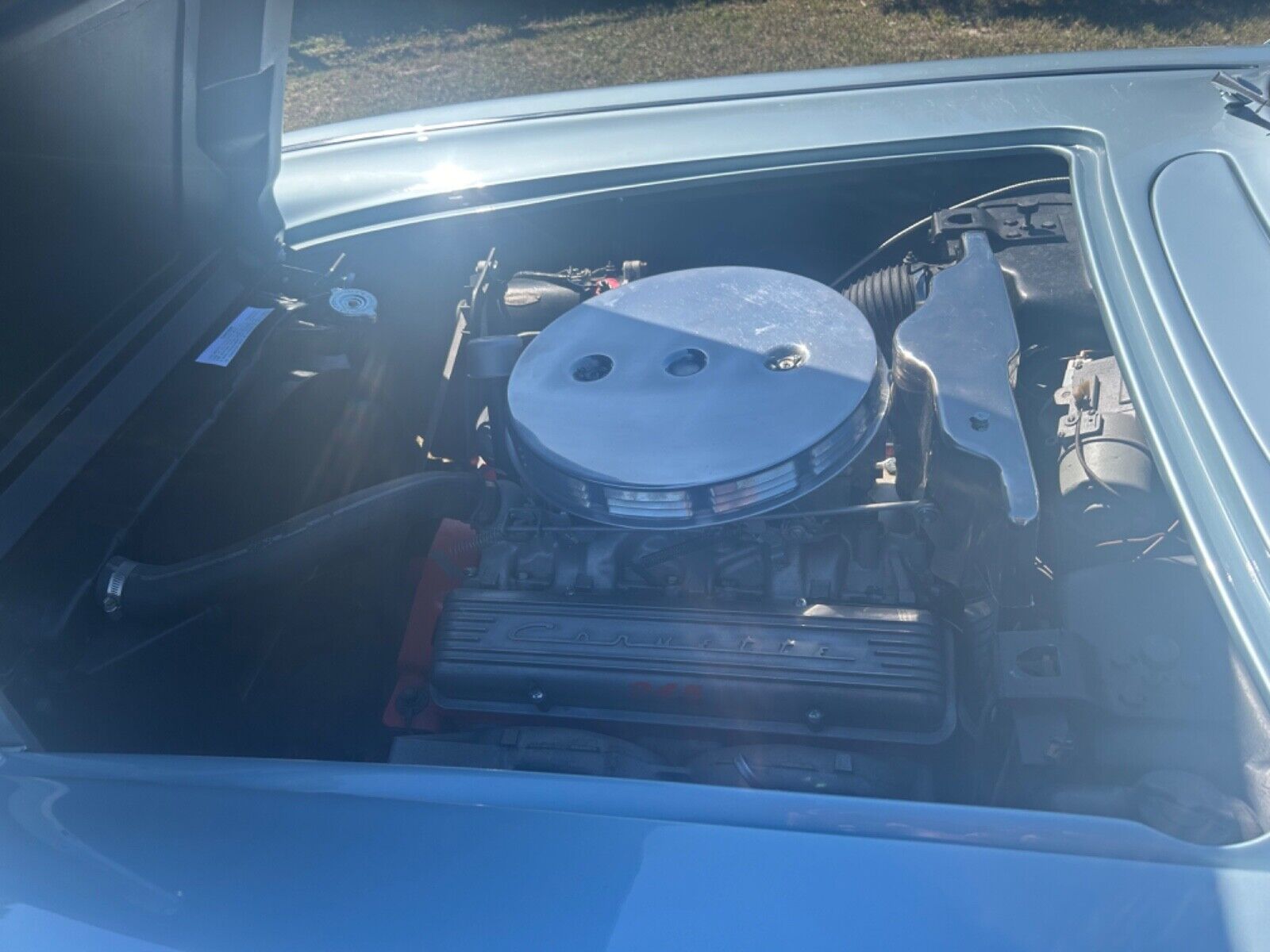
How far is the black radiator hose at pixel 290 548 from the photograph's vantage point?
1064 mm

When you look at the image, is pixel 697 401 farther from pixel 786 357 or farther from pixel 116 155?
pixel 116 155

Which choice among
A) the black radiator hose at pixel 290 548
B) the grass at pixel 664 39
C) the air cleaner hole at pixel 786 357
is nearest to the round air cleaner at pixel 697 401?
the air cleaner hole at pixel 786 357

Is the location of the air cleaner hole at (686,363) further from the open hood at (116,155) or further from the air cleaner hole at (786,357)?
the open hood at (116,155)

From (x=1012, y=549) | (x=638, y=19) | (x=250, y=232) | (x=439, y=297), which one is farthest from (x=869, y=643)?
(x=638, y=19)

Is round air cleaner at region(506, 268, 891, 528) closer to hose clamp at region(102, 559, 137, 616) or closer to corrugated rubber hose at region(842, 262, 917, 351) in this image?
corrugated rubber hose at region(842, 262, 917, 351)

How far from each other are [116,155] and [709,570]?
2.99 ft

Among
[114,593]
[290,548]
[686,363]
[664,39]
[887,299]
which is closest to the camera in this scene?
[114,593]

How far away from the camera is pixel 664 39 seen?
518cm

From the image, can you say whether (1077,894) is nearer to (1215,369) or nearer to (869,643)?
(869,643)

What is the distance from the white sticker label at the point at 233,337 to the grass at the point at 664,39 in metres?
3.56

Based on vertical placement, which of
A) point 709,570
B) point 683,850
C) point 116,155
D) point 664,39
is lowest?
point 664,39

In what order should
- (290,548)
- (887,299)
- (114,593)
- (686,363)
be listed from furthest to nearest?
(887,299)
(686,363)
(290,548)
(114,593)

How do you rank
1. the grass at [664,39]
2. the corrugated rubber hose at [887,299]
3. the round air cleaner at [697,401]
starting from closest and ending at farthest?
1. the round air cleaner at [697,401]
2. the corrugated rubber hose at [887,299]
3. the grass at [664,39]

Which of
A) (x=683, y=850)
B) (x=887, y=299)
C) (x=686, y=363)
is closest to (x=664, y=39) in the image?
(x=887, y=299)
